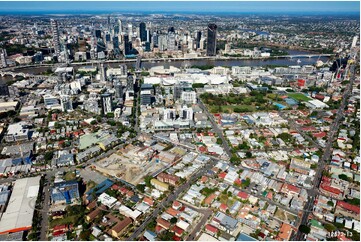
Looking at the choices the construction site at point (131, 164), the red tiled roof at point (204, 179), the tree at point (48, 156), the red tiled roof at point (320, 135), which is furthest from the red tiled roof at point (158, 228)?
the red tiled roof at point (320, 135)

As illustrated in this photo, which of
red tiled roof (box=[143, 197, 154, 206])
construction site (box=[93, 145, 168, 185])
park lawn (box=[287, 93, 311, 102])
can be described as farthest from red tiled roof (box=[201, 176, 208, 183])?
park lawn (box=[287, 93, 311, 102])

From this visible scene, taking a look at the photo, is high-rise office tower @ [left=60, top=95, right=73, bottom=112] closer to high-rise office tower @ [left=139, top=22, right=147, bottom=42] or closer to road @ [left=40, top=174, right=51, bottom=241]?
road @ [left=40, top=174, right=51, bottom=241]

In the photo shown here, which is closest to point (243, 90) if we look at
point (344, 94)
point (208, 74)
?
point (208, 74)

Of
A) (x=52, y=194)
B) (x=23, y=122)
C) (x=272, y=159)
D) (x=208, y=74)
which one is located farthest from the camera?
(x=208, y=74)

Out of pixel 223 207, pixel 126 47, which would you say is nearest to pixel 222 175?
pixel 223 207

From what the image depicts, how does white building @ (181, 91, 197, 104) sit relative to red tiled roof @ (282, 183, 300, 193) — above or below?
above

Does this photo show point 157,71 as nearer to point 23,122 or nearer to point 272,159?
point 23,122
